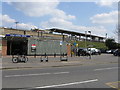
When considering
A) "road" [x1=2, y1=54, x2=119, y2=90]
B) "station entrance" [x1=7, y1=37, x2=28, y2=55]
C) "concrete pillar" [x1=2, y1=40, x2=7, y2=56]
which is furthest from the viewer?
"station entrance" [x1=7, y1=37, x2=28, y2=55]

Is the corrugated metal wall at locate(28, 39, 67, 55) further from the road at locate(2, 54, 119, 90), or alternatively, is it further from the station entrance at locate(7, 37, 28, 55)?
the road at locate(2, 54, 119, 90)

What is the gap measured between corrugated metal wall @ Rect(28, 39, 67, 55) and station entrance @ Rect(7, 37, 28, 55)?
104cm

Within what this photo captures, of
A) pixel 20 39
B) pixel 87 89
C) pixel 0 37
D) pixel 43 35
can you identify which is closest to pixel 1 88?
pixel 87 89

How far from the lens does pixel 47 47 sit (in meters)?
39.7

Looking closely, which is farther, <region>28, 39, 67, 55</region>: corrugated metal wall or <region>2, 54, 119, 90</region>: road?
<region>28, 39, 67, 55</region>: corrugated metal wall

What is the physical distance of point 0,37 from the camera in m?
31.8

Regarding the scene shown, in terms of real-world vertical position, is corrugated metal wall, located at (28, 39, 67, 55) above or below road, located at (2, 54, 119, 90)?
above

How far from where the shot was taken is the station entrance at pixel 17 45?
34.9 metres

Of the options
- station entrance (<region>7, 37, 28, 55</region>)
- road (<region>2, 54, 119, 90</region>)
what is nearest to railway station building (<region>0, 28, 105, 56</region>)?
station entrance (<region>7, 37, 28, 55</region>)

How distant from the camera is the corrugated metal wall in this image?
122 feet

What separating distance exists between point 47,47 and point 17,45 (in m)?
6.47

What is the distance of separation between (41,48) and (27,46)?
3473mm

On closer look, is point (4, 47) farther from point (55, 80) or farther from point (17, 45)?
point (55, 80)

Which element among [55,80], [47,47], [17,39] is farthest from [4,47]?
[55,80]
